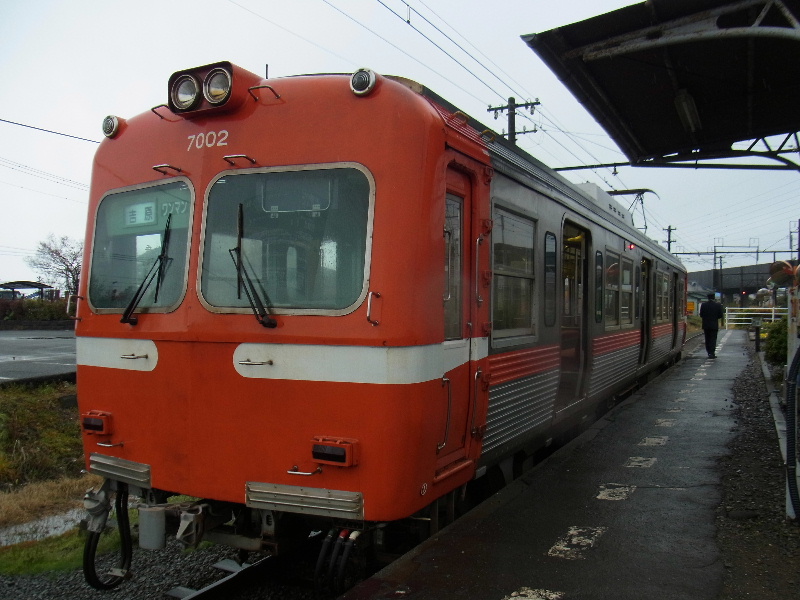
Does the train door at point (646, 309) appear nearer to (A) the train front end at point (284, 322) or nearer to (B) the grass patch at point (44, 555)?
(A) the train front end at point (284, 322)

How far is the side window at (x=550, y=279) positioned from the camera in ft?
19.3

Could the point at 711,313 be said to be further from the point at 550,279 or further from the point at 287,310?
the point at 287,310

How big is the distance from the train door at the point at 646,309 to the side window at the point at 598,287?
3977 millimetres

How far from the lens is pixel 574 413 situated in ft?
23.6

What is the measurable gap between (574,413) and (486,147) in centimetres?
366

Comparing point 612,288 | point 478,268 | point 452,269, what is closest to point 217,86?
point 452,269

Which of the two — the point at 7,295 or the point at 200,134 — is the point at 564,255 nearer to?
the point at 200,134

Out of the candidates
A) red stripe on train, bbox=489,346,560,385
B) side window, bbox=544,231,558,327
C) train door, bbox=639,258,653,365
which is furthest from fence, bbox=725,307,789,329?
red stripe on train, bbox=489,346,560,385

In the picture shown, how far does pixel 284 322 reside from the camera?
11.9ft

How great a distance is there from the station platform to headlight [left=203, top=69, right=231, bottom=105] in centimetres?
282

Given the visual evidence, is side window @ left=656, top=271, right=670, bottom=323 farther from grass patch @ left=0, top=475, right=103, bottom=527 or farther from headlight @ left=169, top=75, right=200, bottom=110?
headlight @ left=169, top=75, right=200, bottom=110

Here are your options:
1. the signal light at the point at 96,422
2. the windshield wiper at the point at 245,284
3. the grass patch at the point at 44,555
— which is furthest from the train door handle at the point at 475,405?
the grass patch at the point at 44,555

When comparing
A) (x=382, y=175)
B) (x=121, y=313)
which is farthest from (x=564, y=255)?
(x=121, y=313)

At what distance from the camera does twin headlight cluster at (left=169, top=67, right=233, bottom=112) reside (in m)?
3.90
